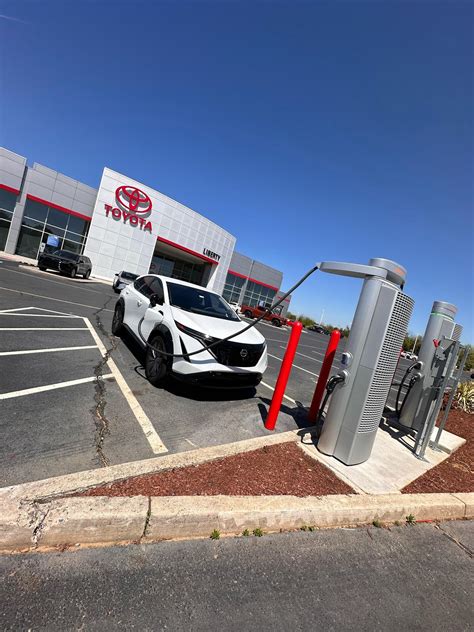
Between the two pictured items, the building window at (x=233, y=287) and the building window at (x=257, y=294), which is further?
the building window at (x=257, y=294)

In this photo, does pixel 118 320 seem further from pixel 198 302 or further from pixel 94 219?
pixel 94 219

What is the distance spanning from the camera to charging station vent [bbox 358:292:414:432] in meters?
3.92

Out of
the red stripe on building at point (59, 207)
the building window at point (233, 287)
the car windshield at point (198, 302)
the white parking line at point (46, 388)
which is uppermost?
the red stripe on building at point (59, 207)

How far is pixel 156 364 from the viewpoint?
16.9 ft

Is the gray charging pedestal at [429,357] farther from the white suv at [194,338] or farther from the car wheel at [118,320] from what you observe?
the car wheel at [118,320]

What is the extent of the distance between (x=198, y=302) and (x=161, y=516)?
13.2 feet

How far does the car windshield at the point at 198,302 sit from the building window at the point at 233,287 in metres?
36.7

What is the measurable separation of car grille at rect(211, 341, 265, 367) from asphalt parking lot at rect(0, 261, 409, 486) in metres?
0.72

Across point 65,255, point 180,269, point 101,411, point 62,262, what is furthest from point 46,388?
point 180,269

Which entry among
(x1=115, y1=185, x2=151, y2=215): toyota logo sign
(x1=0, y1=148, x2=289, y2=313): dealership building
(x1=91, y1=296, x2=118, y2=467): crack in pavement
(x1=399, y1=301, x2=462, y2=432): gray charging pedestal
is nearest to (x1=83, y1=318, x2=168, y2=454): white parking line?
(x1=91, y1=296, x2=118, y2=467): crack in pavement

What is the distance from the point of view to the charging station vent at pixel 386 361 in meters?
3.92

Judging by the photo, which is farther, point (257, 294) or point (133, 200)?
point (257, 294)

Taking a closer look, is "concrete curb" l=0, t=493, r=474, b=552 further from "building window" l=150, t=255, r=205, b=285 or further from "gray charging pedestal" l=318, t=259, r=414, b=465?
"building window" l=150, t=255, r=205, b=285

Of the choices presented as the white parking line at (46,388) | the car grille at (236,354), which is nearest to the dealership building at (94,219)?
the white parking line at (46,388)
